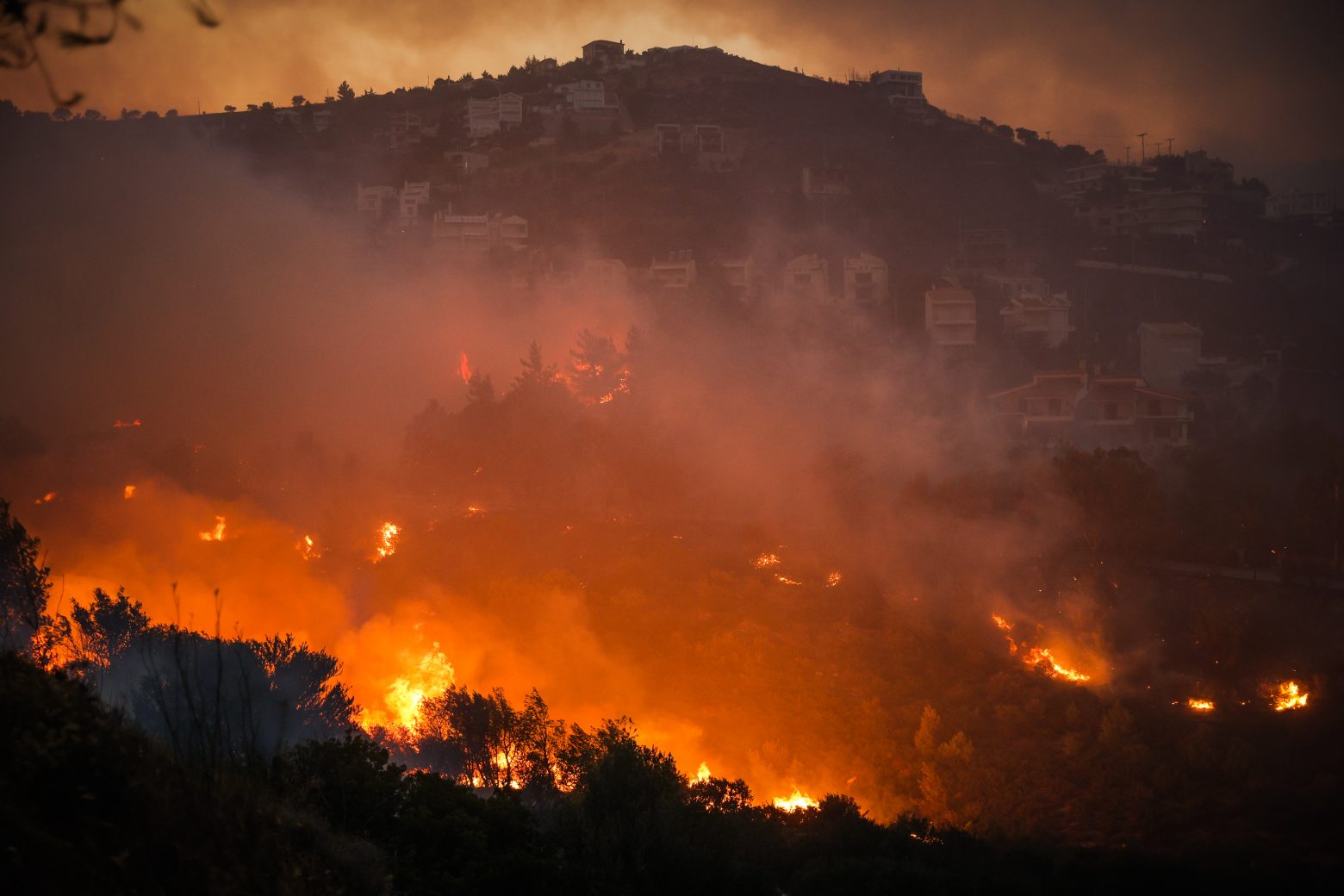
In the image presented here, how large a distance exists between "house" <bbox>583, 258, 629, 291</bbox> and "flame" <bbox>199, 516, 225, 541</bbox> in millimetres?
31985

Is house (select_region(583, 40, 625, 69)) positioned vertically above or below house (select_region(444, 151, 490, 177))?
above

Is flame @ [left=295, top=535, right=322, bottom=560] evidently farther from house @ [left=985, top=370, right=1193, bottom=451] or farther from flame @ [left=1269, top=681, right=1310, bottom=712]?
flame @ [left=1269, top=681, right=1310, bottom=712]

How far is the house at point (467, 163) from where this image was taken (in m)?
89.3

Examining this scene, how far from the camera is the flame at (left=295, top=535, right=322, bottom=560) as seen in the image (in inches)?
1608

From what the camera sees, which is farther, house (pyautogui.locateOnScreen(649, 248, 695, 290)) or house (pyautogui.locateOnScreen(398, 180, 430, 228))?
house (pyautogui.locateOnScreen(398, 180, 430, 228))

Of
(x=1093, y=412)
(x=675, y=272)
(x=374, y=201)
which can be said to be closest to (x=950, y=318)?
(x=1093, y=412)

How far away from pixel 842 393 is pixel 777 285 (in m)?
17.8

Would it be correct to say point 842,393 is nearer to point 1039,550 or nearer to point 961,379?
point 961,379

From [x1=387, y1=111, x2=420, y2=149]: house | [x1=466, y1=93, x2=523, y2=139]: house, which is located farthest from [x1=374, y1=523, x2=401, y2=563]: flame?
[x1=387, y1=111, x2=420, y2=149]: house

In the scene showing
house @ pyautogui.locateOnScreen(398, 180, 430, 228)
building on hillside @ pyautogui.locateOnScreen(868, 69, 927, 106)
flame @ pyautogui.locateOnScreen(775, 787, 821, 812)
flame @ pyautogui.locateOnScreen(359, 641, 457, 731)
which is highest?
building on hillside @ pyautogui.locateOnScreen(868, 69, 927, 106)

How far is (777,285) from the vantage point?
6631cm

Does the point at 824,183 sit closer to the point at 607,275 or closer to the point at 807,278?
the point at 807,278

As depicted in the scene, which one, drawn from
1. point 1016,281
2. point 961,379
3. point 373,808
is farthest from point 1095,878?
point 1016,281

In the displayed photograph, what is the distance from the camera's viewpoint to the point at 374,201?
280 feet
